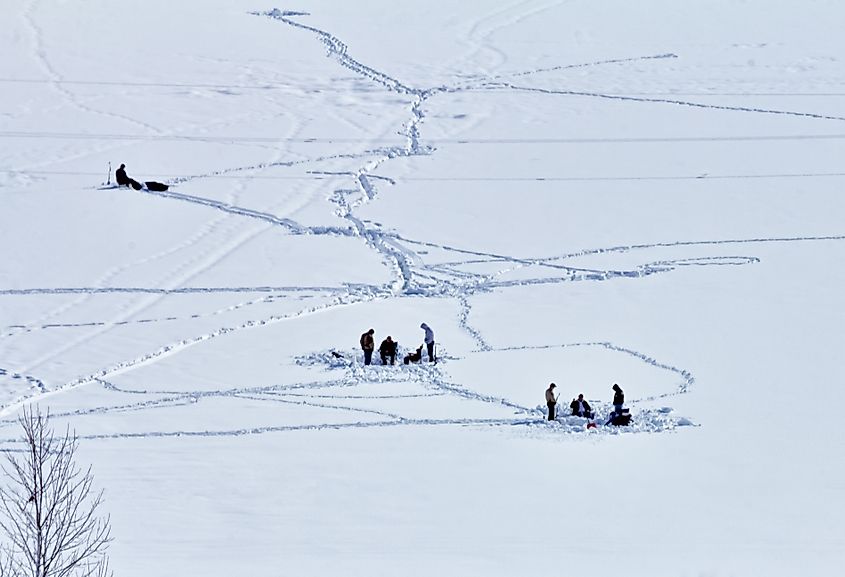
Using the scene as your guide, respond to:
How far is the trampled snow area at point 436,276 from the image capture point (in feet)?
54.6

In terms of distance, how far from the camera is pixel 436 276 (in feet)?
86.5

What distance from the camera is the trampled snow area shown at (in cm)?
1664

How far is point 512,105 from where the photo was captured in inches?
A: 1462

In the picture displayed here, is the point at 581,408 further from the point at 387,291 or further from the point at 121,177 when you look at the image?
the point at 121,177

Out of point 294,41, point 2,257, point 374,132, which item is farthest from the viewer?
point 294,41

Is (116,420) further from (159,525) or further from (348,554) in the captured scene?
(348,554)

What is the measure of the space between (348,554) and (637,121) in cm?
2213

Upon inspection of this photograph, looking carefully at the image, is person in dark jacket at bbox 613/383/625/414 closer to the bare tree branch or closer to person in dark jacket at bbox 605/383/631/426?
person in dark jacket at bbox 605/383/631/426

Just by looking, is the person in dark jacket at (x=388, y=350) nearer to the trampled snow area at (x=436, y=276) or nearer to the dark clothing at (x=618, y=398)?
the trampled snow area at (x=436, y=276)

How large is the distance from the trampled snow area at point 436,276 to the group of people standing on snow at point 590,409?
251mm

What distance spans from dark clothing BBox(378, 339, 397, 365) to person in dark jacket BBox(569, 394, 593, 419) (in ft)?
10.3

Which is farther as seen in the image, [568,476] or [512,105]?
[512,105]

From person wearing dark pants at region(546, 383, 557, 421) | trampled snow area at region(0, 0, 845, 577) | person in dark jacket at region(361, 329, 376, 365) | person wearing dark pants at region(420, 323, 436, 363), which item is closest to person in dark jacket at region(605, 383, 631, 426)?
trampled snow area at region(0, 0, 845, 577)

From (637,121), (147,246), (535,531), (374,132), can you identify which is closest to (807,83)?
(637,121)
